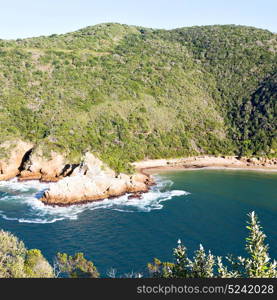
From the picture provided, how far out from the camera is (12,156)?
117125 millimetres

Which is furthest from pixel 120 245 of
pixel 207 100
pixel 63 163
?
pixel 207 100

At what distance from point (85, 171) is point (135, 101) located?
72027 mm

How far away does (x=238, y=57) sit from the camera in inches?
7643

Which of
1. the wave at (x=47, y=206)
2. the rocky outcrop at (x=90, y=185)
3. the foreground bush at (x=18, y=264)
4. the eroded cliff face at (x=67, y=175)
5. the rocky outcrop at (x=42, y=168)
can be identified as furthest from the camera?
the rocky outcrop at (x=42, y=168)

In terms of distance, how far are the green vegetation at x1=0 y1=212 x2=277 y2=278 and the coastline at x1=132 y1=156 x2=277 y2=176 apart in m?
82.7

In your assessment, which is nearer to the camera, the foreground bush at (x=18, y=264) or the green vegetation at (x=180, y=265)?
the green vegetation at (x=180, y=265)

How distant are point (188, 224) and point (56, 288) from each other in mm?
62336

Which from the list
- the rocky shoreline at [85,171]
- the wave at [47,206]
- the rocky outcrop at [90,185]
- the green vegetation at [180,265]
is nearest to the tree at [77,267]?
the green vegetation at [180,265]

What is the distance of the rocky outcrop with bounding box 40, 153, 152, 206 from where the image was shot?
88.4m

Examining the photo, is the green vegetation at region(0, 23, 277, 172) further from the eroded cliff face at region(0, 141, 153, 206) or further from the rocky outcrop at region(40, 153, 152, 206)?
→ the rocky outcrop at region(40, 153, 152, 206)

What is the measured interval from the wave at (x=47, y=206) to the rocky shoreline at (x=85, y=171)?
2.75 m

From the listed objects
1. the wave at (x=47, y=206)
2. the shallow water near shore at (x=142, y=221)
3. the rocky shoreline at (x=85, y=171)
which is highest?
the rocky shoreline at (x=85, y=171)

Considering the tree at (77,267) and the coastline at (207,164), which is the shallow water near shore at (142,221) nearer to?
the tree at (77,267)

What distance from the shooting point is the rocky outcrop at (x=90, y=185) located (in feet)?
290
